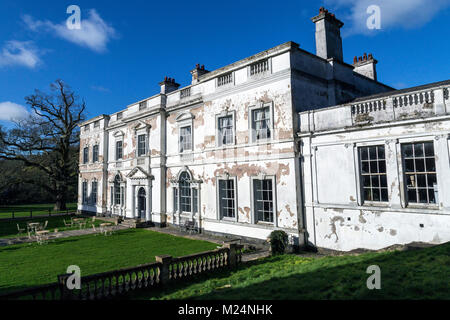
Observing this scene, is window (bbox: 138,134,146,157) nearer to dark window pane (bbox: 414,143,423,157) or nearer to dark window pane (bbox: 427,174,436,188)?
dark window pane (bbox: 414,143,423,157)

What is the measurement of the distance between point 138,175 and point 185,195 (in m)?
5.17

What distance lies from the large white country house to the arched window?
6 cm

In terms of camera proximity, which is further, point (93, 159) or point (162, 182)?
point (93, 159)

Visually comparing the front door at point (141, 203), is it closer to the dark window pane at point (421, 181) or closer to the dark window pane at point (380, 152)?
the dark window pane at point (380, 152)

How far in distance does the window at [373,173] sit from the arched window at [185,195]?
9.45 meters

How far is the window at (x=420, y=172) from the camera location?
31.0 ft

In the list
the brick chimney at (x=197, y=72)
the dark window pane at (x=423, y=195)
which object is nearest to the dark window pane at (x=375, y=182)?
the dark window pane at (x=423, y=195)

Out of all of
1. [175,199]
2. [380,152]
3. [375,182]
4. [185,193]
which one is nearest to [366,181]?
[375,182]

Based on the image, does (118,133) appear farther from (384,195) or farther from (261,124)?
(384,195)

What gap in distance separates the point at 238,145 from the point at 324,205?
5203mm

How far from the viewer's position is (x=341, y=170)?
11320mm

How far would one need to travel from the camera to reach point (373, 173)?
1072 cm
